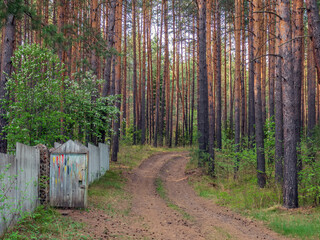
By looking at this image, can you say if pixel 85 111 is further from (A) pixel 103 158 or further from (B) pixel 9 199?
(B) pixel 9 199

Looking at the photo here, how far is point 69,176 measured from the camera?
931cm

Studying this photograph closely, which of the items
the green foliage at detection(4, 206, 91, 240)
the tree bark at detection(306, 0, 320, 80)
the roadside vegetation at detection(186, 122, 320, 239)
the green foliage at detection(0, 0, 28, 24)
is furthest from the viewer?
the green foliage at detection(0, 0, 28, 24)

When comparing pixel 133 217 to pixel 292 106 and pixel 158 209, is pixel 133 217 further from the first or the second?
pixel 292 106

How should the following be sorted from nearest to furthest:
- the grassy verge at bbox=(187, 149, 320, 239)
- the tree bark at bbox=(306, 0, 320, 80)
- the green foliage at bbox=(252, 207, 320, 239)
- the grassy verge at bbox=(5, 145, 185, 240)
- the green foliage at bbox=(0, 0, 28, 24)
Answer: the grassy verge at bbox=(5, 145, 185, 240)
the green foliage at bbox=(252, 207, 320, 239)
the tree bark at bbox=(306, 0, 320, 80)
the grassy verge at bbox=(187, 149, 320, 239)
the green foliage at bbox=(0, 0, 28, 24)

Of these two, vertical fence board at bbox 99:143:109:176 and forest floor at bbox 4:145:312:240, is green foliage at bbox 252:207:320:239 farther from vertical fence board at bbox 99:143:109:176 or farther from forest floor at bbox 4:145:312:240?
vertical fence board at bbox 99:143:109:176

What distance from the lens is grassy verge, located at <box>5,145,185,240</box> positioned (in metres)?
6.28

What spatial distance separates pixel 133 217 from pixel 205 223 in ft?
6.83

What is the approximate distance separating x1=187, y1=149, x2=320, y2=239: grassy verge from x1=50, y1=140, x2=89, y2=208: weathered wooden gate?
5.11 m

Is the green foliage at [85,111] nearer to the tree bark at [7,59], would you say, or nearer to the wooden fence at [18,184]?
the tree bark at [7,59]

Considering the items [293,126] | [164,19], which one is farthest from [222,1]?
[293,126]

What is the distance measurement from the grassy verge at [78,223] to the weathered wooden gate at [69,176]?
2.08ft

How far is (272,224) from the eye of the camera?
8188 millimetres

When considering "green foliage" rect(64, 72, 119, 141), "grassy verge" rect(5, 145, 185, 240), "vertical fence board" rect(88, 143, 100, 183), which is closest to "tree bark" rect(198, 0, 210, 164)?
"grassy verge" rect(5, 145, 185, 240)

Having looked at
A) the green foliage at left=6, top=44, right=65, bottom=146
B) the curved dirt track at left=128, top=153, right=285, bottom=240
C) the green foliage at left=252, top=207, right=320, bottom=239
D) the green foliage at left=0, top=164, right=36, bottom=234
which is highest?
the green foliage at left=6, top=44, right=65, bottom=146
